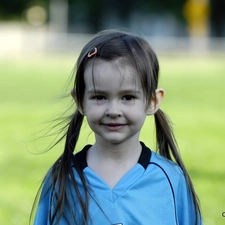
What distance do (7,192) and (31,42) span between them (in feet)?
114

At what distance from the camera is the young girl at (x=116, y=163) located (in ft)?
11.3

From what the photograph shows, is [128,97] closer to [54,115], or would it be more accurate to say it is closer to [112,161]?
[112,161]

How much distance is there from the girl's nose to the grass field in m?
0.74

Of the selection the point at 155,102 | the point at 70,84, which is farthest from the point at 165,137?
the point at 70,84

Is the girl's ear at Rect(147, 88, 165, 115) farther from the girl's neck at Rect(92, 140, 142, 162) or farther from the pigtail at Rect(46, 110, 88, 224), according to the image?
the pigtail at Rect(46, 110, 88, 224)

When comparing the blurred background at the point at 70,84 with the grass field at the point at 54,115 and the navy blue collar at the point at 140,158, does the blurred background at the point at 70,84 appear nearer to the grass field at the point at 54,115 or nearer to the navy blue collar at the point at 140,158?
the grass field at the point at 54,115

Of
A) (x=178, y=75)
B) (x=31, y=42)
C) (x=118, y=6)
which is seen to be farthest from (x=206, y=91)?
(x=118, y=6)

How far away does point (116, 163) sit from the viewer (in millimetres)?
3553

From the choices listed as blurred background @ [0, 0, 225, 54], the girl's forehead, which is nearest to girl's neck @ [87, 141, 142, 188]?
the girl's forehead

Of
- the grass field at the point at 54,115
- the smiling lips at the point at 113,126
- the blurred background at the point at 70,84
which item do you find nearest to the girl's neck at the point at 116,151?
the smiling lips at the point at 113,126

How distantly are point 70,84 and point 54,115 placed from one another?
8213 millimetres

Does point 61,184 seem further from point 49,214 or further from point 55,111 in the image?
point 55,111

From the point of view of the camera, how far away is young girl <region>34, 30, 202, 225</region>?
3.44 meters

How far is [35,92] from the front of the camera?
63.8ft
